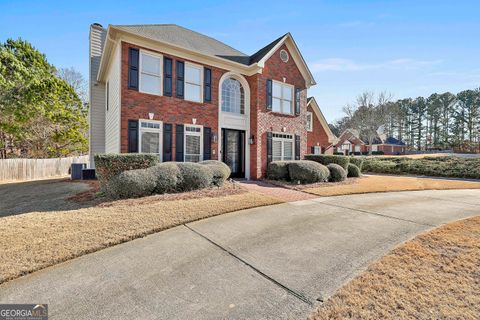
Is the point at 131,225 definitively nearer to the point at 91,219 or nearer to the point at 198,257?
the point at 91,219

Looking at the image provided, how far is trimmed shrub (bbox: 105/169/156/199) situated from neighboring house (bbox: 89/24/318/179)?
2.43m

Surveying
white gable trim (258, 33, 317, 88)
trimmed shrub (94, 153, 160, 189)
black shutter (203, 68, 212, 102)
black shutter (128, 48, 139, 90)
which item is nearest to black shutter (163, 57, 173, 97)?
black shutter (128, 48, 139, 90)

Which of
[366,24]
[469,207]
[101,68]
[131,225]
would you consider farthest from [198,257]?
[101,68]

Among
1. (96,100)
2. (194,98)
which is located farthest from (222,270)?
(96,100)

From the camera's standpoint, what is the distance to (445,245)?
12.8 ft

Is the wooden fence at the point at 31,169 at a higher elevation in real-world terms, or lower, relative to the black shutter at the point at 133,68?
lower

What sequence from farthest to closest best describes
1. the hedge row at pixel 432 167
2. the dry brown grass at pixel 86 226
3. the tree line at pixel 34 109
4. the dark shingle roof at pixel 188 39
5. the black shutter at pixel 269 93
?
1. the tree line at pixel 34 109
2. the hedge row at pixel 432 167
3. the black shutter at pixel 269 93
4. the dark shingle roof at pixel 188 39
5. the dry brown grass at pixel 86 226

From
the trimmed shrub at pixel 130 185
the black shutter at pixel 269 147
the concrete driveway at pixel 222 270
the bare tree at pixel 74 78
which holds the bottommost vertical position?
the concrete driveway at pixel 222 270

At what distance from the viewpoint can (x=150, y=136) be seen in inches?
391

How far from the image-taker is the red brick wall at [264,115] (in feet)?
41.3

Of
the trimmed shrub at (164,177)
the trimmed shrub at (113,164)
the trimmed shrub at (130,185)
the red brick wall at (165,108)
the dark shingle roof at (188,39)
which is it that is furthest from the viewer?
the dark shingle roof at (188,39)

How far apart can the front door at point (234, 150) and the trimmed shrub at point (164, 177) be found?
14.6ft

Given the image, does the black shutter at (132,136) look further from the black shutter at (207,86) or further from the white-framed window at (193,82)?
the black shutter at (207,86)

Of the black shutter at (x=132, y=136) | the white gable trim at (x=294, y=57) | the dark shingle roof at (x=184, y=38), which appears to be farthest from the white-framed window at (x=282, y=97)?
the black shutter at (x=132, y=136)
